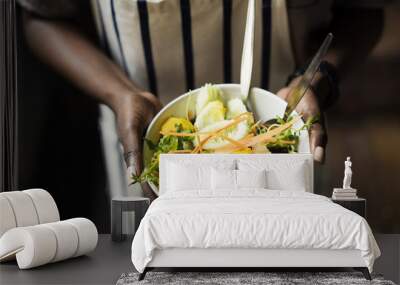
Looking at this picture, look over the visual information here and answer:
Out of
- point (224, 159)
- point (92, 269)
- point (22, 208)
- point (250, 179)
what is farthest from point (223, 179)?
point (22, 208)

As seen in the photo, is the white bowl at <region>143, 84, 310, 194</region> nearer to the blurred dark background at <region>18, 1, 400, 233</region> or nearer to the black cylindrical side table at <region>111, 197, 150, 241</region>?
the black cylindrical side table at <region>111, 197, 150, 241</region>

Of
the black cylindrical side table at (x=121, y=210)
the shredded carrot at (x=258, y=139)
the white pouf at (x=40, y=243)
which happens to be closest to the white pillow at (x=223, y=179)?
the shredded carrot at (x=258, y=139)

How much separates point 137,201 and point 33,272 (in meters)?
1.66

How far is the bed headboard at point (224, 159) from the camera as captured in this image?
266 inches

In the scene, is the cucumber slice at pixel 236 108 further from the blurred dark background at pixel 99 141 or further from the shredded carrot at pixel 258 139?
the blurred dark background at pixel 99 141

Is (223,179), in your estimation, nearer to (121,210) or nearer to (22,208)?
(121,210)

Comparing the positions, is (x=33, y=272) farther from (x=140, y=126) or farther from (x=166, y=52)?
(x=166, y=52)

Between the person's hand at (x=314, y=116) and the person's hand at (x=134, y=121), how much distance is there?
4.17ft

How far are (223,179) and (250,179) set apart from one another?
0.76 feet

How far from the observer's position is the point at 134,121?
7.18m

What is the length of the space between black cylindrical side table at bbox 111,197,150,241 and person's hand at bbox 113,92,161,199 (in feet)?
1.47

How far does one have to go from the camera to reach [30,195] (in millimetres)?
5824

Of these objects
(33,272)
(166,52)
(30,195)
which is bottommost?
(33,272)

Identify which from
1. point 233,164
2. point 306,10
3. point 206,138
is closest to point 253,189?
point 233,164
